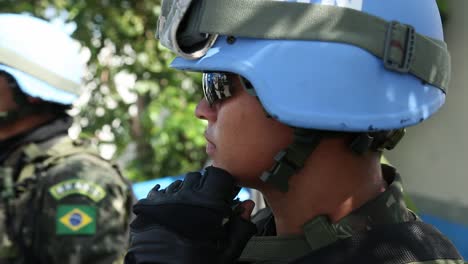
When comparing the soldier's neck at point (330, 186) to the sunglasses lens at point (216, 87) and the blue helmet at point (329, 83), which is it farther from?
the sunglasses lens at point (216, 87)

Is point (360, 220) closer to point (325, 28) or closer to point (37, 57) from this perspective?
point (325, 28)

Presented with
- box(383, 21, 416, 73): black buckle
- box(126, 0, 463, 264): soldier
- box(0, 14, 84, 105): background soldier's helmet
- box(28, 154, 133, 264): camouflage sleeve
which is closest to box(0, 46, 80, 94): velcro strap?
box(0, 14, 84, 105): background soldier's helmet

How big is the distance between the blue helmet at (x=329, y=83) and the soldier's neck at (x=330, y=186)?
0.13 meters

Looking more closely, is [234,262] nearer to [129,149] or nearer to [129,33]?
[129,33]

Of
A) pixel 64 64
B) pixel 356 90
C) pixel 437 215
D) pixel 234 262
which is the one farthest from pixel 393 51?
pixel 437 215

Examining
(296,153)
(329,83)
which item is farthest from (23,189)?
(329,83)

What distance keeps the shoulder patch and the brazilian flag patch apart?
0.16ft

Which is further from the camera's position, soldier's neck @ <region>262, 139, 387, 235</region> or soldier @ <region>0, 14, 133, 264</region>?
soldier @ <region>0, 14, 133, 264</region>

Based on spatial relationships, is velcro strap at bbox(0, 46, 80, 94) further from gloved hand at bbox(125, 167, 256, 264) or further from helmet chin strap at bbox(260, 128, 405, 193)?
helmet chin strap at bbox(260, 128, 405, 193)

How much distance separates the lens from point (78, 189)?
287 centimetres

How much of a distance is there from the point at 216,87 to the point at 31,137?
1.91m

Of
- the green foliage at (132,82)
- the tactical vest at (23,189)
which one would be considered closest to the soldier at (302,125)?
the tactical vest at (23,189)

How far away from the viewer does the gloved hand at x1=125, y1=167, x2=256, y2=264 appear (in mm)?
1527

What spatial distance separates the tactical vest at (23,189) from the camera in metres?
2.81
